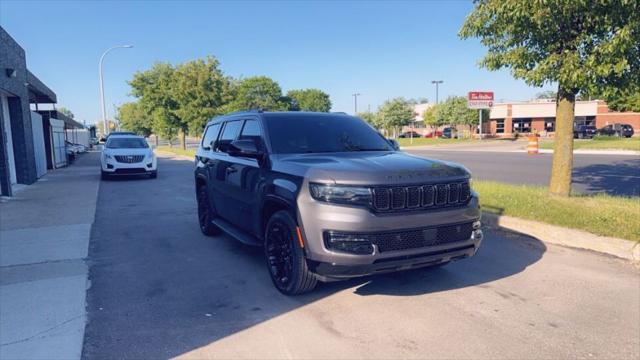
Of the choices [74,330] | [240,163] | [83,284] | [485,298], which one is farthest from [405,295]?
[83,284]

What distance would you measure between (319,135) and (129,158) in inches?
524

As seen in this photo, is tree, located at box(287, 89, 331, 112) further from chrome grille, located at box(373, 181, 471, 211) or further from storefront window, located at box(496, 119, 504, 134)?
chrome grille, located at box(373, 181, 471, 211)

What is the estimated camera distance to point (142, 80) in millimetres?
49312

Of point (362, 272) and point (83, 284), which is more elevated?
point (362, 272)

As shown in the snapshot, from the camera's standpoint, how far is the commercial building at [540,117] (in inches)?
2325

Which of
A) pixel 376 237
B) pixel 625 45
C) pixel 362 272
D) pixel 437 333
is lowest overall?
pixel 437 333

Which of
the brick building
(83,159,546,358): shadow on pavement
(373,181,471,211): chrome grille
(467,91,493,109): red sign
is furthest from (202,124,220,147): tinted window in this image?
(467,91,493,109): red sign

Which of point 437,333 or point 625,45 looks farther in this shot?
point 625,45

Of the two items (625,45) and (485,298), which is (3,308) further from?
(625,45)

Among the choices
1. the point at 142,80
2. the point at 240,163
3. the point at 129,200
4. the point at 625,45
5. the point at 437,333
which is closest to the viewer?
the point at 437,333

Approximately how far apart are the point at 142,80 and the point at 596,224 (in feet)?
163

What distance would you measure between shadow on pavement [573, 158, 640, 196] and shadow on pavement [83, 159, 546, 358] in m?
6.53

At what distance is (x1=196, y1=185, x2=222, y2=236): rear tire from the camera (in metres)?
7.19

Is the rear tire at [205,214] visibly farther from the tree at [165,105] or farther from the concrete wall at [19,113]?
the tree at [165,105]
